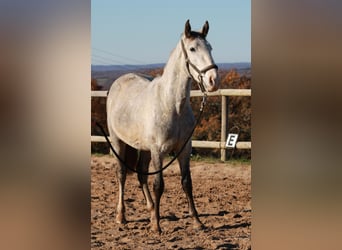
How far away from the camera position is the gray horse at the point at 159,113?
3.91 metres

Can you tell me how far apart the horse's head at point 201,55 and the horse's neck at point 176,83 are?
68 mm

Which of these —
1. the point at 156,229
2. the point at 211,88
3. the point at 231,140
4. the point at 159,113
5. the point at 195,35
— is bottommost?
the point at 156,229

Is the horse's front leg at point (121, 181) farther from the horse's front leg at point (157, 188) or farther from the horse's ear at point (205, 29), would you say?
the horse's ear at point (205, 29)

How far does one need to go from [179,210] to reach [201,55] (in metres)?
0.90

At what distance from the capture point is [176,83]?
4.05 metres

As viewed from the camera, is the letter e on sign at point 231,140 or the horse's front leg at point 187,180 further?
the horse's front leg at point 187,180

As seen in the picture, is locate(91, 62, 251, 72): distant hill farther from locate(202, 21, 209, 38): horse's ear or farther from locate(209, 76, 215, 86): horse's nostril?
locate(202, 21, 209, 38): horse's ear

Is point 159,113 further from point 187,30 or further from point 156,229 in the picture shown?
point 156,229

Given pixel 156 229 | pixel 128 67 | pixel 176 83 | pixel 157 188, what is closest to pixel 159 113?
pixel 176 83

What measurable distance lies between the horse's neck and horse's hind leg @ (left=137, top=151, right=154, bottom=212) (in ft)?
1.11

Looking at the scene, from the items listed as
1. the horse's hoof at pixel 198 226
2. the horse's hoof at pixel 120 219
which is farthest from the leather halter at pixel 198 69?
the horse's hoof at pixel 120 219

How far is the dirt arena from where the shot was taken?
3967 mm

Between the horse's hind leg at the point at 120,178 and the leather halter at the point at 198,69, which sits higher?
the leather halter at the point at 198,69
